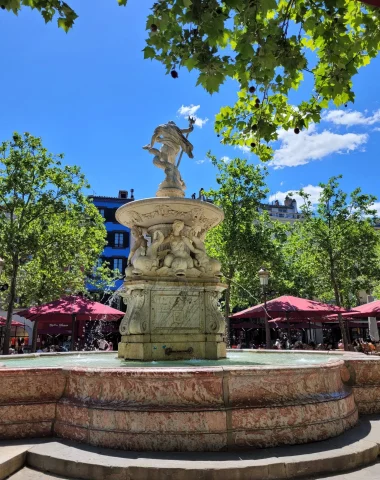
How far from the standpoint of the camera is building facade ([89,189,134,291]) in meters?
43.5

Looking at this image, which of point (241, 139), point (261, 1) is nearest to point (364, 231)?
point (241, 139)

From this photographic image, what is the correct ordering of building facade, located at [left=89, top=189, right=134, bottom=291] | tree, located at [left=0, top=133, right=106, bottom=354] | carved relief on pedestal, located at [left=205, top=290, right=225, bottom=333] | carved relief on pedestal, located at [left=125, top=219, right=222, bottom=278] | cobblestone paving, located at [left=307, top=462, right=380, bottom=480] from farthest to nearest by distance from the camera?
building facade, located at [left=89, top=189, right=134, bottom=291]
tree, located at [left=0, top=133, right=106, bottom=354]
carved relief on pedestal, located at [left=125, top=219, right=222, bottom=278]
carved relief on pedestal, located at [left=205, top=290, right=225, bottom=333]
cobblestone paving, located at [left=307, top=462, right=380, bottom=480]

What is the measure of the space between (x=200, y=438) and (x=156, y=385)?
0.64 meters

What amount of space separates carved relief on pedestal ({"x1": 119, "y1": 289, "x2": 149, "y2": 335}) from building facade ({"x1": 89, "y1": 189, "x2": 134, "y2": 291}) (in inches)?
1429

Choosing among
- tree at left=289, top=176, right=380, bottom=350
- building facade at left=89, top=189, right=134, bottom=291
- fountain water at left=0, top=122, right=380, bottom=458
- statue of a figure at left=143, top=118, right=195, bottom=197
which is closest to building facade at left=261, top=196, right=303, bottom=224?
building facade at left=89, top=189, right=134, bottom=291

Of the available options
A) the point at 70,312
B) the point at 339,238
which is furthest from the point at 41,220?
the point at 339,238

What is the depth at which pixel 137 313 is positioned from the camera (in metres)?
7.13

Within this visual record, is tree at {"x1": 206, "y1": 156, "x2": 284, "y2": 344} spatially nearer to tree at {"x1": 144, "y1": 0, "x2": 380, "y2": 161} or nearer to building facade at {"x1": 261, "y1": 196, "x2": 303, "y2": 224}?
tree at {"x1": 144, "y1": 0, "x2": 380, "y2": 161}

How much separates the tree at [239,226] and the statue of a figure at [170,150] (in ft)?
49.2

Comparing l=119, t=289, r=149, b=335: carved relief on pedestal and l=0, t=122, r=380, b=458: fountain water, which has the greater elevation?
l=119, t=289, r=149, b=335: carved relief on pedestal

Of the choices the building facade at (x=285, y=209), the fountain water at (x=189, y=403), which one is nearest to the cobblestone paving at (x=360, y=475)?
the fountain water at (x=189, y=403)

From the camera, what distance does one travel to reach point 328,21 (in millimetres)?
4773

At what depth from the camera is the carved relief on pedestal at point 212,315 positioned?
741 cm

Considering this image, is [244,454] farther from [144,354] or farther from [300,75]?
[300,75]
